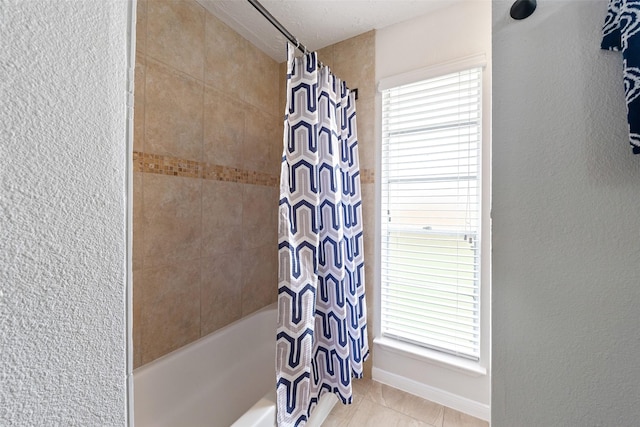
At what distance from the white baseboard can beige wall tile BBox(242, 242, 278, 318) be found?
904 mm

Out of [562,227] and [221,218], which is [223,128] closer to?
[221,218]

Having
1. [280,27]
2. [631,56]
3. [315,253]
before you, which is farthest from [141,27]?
[631,56]

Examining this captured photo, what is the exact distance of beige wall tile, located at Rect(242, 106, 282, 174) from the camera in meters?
1.73

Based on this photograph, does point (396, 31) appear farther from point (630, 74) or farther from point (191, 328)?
point (191, 328)

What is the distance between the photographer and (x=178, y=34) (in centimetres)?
131

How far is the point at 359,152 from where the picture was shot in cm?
168

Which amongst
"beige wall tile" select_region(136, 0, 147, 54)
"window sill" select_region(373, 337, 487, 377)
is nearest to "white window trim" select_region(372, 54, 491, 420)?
"window sill" select_region(373, 337, 487, 377)

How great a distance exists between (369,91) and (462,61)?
0.54 meters

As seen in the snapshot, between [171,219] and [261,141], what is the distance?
86 centimetres

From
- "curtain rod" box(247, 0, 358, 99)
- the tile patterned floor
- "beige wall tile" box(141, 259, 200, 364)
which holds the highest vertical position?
A: "curtain rod" box(247, 0, 358, 99)

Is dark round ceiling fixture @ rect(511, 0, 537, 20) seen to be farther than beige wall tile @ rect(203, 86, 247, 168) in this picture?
No

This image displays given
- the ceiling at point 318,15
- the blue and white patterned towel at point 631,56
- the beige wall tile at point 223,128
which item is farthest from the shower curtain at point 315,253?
the blue and white patterned towel at point 631,56

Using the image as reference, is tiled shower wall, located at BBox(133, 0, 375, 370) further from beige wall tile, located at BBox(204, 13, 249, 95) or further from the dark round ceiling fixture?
the dark round ceiling fixture

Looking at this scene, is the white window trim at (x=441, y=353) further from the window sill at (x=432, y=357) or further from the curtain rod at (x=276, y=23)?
the curtain rod at (x=276, y=23)
